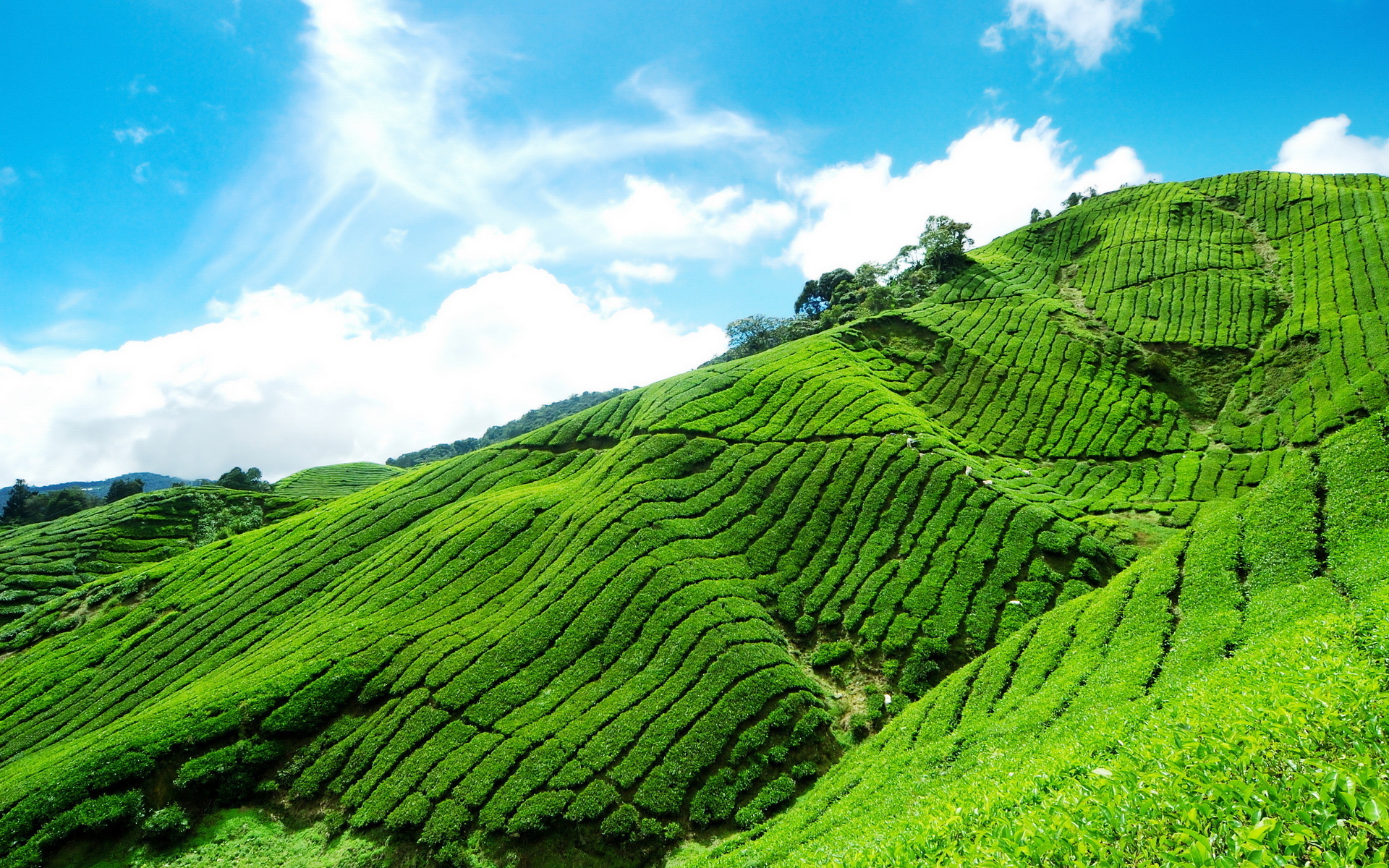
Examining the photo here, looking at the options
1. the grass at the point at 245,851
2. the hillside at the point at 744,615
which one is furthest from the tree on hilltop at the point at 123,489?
the grass at the point at 245,851

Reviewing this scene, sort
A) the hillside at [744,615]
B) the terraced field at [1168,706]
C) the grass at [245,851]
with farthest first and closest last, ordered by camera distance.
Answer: the grass at [245,851] < the hillside at [744,615] < the terraced field at [1168,706]

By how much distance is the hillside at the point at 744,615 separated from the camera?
1797 centimetres

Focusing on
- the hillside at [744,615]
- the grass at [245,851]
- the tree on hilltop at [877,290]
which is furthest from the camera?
the tree on hilltop at [877,290]

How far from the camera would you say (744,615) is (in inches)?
1120

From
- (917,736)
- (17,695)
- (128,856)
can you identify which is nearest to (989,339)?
(917,736)

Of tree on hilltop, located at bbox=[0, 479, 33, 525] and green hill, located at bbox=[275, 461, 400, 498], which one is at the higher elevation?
tree on hilltop, located at bbox=[0, 479, 33, 525]

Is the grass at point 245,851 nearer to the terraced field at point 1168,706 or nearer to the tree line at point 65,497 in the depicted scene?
the terraced field at point 1168,706

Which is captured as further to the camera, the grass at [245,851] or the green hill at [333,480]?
the green hill at [333,480]

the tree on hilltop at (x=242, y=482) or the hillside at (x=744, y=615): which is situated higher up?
the tree on hilltop at (x=242, y=482)

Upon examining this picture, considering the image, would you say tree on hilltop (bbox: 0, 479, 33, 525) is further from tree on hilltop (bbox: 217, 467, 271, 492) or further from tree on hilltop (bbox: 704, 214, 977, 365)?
tree on hilltop (bbox: 704, 214, 977, 365)

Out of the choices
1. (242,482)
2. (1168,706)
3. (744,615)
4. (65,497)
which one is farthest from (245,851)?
(65,497)

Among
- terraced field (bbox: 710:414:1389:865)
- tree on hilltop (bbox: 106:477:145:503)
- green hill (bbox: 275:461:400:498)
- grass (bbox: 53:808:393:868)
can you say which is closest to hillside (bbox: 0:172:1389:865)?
terraced field (bbox: 710:414:1389:865)

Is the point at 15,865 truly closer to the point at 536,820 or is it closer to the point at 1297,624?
the point at 536,820

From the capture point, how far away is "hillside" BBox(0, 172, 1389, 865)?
17969 mm
